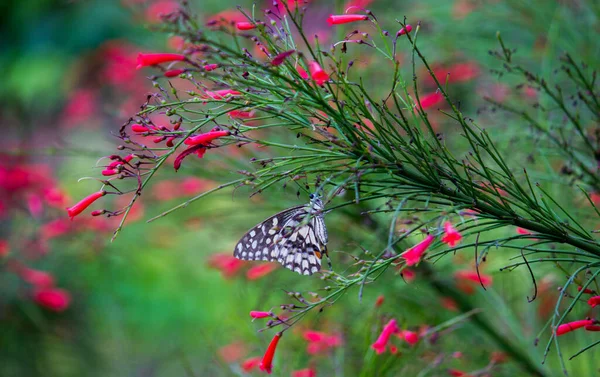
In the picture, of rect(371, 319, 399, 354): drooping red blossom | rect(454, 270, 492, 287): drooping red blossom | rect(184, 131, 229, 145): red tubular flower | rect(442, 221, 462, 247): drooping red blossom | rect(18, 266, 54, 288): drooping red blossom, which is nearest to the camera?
rect(442, 221, 462, 247): drooping red blossom

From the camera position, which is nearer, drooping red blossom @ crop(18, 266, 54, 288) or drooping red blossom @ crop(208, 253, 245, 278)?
drooping red blossom @ crop(208, 253, 245, 278)

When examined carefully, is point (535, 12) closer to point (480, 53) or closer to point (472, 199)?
point (480, 53)

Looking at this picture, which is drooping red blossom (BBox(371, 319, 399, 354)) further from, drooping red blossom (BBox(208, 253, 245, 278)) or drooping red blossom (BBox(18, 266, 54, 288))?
drooping red blossom (BBox(18, 266, 54, 288))

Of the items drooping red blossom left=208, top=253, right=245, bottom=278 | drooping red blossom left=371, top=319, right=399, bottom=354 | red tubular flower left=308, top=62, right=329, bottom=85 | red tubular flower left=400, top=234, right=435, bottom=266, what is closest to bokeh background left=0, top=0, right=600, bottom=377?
drooping red blossom left=208, top=253, right=245, bottom=278

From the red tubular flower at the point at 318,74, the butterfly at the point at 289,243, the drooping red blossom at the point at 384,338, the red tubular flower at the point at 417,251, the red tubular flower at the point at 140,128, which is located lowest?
the drooping red blossom at the point at 384,338

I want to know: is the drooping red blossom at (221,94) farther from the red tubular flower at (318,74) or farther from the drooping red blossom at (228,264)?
the drooping red blossom at (228,264)

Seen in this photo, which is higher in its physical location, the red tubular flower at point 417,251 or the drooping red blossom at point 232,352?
the red tubular flower at point 417,251

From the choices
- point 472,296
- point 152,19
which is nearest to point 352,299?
point 472,296

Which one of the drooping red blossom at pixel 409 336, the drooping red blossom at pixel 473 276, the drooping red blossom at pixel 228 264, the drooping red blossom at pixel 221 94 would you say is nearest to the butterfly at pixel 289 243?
the drooping red blossom at pixel 409 336
